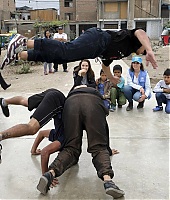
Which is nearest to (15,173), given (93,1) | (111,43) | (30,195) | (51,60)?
(30,195)

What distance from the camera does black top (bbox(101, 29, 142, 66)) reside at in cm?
329

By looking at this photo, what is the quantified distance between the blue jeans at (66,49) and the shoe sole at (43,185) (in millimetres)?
1064

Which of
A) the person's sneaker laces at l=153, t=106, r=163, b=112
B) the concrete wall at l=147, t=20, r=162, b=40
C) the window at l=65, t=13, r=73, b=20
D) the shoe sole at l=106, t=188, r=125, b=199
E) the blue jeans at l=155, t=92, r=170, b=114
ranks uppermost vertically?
the window at l=65, t=13, r=73, b=20

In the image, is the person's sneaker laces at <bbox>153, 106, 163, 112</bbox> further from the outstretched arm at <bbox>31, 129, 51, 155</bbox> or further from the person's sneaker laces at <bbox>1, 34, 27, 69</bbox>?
the person's sneaker laces at <bbox>1, 34, 27, 69</bbox>

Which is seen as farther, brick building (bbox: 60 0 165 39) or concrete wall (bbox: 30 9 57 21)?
concrete wall (bbox: 30 9 57 21)

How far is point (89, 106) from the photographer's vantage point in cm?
299

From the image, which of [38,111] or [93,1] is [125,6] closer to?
[93,1]

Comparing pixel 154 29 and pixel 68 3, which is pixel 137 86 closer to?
pixel 154 29

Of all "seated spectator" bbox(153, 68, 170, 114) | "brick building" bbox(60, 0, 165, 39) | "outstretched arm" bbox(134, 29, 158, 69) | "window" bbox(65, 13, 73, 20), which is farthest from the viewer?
"window" bbox(65, 13, 73, 20)

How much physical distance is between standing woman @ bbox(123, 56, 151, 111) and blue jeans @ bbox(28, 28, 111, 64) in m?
2.38

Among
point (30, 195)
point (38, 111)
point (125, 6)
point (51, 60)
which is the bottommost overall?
point (30, 195)

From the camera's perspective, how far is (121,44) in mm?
3338

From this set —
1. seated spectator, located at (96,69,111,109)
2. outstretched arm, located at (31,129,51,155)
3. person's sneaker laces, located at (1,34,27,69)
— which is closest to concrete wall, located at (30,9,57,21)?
seated spectator, located at (96,69,111,109)

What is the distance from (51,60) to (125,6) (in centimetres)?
4120
